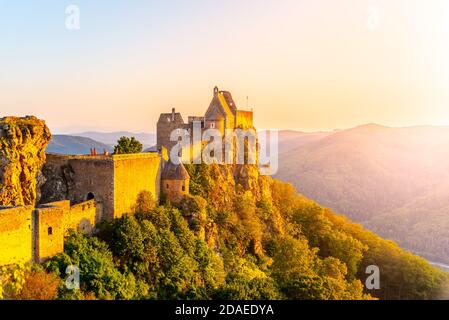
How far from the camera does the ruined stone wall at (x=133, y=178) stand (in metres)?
32.4

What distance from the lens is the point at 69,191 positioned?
3253cm

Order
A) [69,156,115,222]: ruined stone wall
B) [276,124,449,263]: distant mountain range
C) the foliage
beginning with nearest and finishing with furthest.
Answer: the foliage, [69,156,115,222]: ruined stone wall, [276,124,449,263]: distant mountain range

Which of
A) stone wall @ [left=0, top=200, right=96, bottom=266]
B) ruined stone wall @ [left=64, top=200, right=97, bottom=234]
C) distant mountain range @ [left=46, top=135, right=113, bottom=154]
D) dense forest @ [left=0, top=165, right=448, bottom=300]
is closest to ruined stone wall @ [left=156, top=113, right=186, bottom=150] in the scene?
dense forest @ [left=0, top=165, right=448, bottom=300]

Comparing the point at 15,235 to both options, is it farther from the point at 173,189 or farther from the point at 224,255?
the point at 224,255

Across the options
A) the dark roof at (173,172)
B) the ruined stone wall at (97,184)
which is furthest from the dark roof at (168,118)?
the ruined stone wall at (97,184)

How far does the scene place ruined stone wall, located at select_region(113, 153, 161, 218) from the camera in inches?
1277

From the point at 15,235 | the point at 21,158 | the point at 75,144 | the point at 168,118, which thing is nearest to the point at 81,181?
the point at 21,158

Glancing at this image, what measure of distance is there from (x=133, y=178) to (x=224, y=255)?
477 inches

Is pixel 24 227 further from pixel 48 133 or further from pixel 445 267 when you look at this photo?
pixel 445 267

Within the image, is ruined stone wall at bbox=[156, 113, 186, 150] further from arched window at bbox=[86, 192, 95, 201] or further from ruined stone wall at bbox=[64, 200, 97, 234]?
ruined stone wall at bbox=[64, 200, 97, 234]

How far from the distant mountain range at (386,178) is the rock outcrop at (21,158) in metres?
88.4

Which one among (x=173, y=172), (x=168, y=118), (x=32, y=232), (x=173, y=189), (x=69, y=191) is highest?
(x=168, y=118)

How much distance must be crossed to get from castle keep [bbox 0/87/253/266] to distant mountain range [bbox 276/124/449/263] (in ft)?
259
